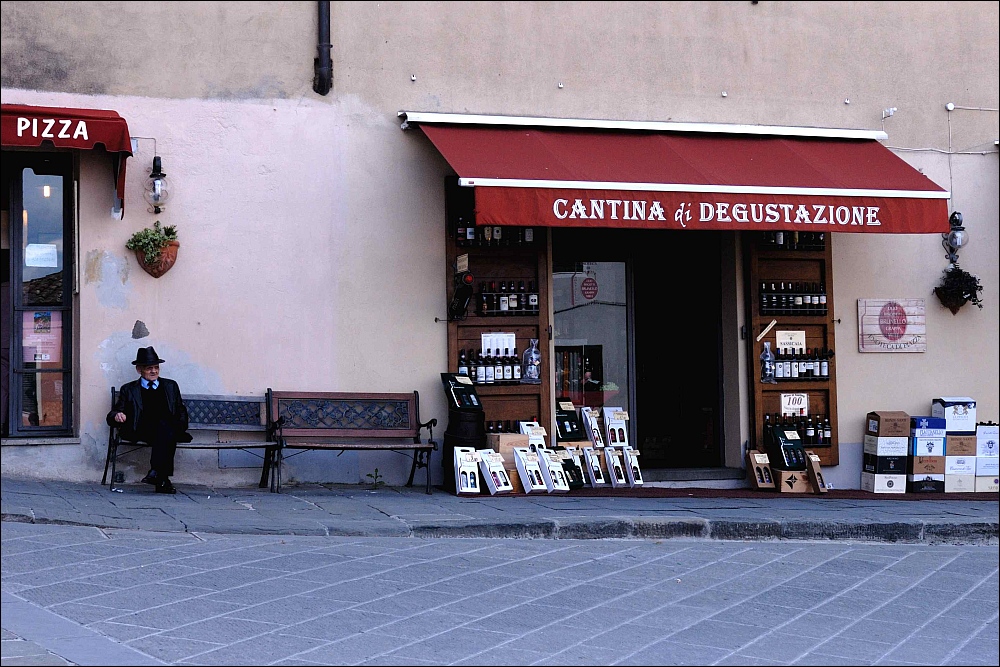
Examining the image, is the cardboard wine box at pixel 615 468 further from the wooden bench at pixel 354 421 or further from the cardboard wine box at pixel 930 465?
the cardboard wine box at pixel 930 465

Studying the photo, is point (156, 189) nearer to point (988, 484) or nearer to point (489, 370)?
point (489, 370)

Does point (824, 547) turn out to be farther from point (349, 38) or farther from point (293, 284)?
point (349, 38)

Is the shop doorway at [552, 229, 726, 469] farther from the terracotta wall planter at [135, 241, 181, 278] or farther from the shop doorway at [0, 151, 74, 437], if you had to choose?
the shop doorway at [0, 151, 74, 437]

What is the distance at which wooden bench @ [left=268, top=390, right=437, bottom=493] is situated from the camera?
9.16m

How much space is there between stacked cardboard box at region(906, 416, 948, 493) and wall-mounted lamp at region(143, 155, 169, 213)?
725 cm

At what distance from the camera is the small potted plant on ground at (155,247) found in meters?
8.88

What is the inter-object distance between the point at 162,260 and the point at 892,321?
7.00m

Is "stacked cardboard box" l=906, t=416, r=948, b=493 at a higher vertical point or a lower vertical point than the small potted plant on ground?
lower

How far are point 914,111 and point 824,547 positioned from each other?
5.22 m

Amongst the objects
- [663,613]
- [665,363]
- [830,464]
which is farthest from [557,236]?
[663,613]

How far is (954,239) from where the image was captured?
1081cm

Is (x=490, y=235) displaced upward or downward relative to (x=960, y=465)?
upward

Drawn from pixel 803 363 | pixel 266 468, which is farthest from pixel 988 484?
pixel 266 468

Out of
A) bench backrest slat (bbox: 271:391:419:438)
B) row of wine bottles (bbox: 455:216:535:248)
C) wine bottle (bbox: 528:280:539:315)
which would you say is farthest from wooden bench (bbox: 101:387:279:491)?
wine bottle (bbox: 528:280:539:315)
